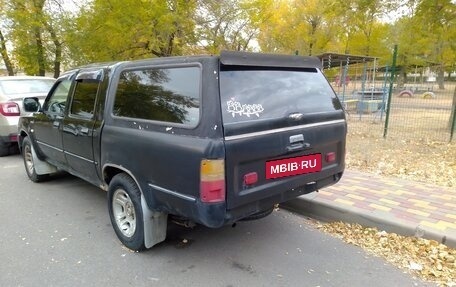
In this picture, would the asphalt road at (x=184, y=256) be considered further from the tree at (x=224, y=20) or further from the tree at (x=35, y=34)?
the tree at (x=224, y=20)

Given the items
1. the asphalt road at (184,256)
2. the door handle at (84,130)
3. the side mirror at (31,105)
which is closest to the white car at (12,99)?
the side mirror at (31,105)

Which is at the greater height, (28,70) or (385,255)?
(28,70)

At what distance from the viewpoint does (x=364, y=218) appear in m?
3.76

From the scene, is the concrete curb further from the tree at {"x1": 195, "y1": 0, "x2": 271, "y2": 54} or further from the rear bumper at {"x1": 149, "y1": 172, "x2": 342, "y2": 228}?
the tree at {"x1": 195, "y1": 0, "x2": 271, "y2": 54}

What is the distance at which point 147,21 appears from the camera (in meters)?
13.1

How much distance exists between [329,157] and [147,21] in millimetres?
11553

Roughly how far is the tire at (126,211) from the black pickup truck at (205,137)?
0.01 m

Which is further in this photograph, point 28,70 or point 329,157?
point 28,70

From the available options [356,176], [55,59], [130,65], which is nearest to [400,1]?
[356,176]

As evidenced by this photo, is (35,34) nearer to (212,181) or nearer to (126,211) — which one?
(126,211)

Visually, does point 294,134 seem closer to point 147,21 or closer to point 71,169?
point 71,169

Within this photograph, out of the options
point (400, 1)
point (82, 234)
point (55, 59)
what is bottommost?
point (82, 234)

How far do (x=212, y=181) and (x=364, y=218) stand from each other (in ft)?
6.91

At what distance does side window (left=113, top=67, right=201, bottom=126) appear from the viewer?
8.83 feet
